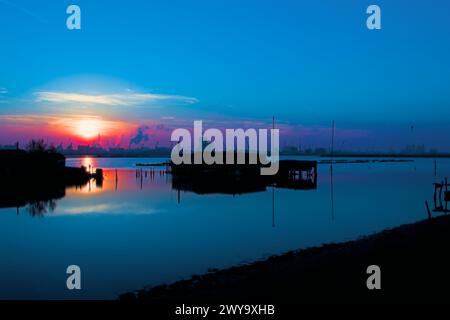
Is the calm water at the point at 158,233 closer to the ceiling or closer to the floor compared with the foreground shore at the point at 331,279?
closer to the floor

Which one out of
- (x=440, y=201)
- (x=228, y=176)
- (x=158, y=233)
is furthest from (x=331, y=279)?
(x=228, y=176)

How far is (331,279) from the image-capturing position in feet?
40.7

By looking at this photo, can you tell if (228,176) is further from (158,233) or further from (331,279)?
A: (331,279)

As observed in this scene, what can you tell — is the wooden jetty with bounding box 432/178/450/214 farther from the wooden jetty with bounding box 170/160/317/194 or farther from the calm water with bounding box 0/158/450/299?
the wooden jetty with bounding box 170/160/317/194

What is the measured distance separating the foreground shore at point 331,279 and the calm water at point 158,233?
2.77 m

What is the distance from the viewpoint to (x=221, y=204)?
4300 cm

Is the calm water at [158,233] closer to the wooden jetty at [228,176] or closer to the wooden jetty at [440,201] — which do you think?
the wooden jetty at [440,201]

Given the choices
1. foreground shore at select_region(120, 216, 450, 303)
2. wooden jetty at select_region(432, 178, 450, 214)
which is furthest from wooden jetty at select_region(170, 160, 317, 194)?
foreground shore at select_region(120, 216, 450, 303)

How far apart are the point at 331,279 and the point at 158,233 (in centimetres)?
1700

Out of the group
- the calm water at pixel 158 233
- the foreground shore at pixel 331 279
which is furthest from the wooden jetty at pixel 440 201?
the foreground shore at pixel 331 279

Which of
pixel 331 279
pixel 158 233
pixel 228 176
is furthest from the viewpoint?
pixel 228 176

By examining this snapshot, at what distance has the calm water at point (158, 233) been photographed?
17161 mm

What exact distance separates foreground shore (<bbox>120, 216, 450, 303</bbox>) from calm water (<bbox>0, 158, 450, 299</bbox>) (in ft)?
9.10
